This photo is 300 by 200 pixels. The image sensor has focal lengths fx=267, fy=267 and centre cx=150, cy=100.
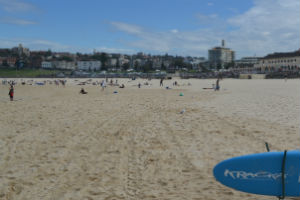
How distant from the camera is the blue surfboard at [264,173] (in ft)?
10.7

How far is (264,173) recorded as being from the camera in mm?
3385

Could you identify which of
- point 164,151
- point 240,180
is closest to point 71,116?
point 164,151

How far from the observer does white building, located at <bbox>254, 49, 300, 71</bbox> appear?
90188 mm

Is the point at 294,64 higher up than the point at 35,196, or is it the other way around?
the point at 294,64

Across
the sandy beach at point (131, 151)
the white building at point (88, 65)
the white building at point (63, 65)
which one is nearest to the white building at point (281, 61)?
the sandy beach at point (131, 151)

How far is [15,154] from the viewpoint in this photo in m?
6.88

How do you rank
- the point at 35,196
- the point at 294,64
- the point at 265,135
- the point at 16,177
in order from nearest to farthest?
the point at 35,196 < the point at 16,177 < the point at 265,135 < the point at 294,64

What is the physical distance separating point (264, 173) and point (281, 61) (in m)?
104

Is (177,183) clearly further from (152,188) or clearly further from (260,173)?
(260,173)

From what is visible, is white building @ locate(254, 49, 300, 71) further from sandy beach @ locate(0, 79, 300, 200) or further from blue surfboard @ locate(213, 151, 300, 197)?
blue surfboard @ locate(213, 151, 300, 197)

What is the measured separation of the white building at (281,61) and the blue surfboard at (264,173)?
93.5 metres

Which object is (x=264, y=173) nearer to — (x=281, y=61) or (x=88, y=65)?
(x=281, y=61)

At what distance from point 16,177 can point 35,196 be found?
1.09m

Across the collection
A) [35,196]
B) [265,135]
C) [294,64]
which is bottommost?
[35,196]
